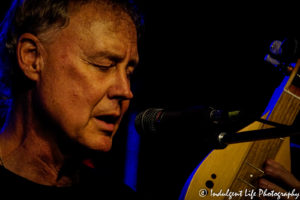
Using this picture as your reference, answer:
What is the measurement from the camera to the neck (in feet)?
4.24

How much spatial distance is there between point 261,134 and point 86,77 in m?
1.02

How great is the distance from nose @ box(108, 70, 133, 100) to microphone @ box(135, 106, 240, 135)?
216mm

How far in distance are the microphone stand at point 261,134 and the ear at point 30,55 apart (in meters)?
1.18

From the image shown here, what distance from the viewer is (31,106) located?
1339 millimetres

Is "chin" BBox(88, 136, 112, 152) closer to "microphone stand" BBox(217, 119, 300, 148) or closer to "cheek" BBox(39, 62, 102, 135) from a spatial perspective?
"cheek" BBox(39, 62, 102, 135)

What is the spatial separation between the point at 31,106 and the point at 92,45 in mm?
579

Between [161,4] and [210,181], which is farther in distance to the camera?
[161,4]

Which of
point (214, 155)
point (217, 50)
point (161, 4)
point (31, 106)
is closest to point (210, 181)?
point (214, 155)

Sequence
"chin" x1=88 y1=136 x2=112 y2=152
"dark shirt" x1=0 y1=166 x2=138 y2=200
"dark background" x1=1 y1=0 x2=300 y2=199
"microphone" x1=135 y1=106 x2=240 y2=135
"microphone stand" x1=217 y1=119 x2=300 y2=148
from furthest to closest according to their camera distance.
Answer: "dark background" x1=1 y1=0 x2=300 y2=199, "chin" x1=88 y1=136 x2=112 y2=152, "dark shirt" x1=0 y1=166 x2=138 y2=200, "microphone" x1=135 y1=106 x2=240 y2=135, "microphone stand" x1=217 y1=119 x2=300 y2=148

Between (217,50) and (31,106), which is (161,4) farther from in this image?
(31,106)

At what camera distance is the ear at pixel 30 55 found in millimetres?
1300

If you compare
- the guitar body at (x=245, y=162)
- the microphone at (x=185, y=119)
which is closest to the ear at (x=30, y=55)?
the microphone at (x=185, y=119)

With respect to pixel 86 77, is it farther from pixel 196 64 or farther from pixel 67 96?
pixel 196 64

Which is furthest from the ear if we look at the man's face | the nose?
the nose
